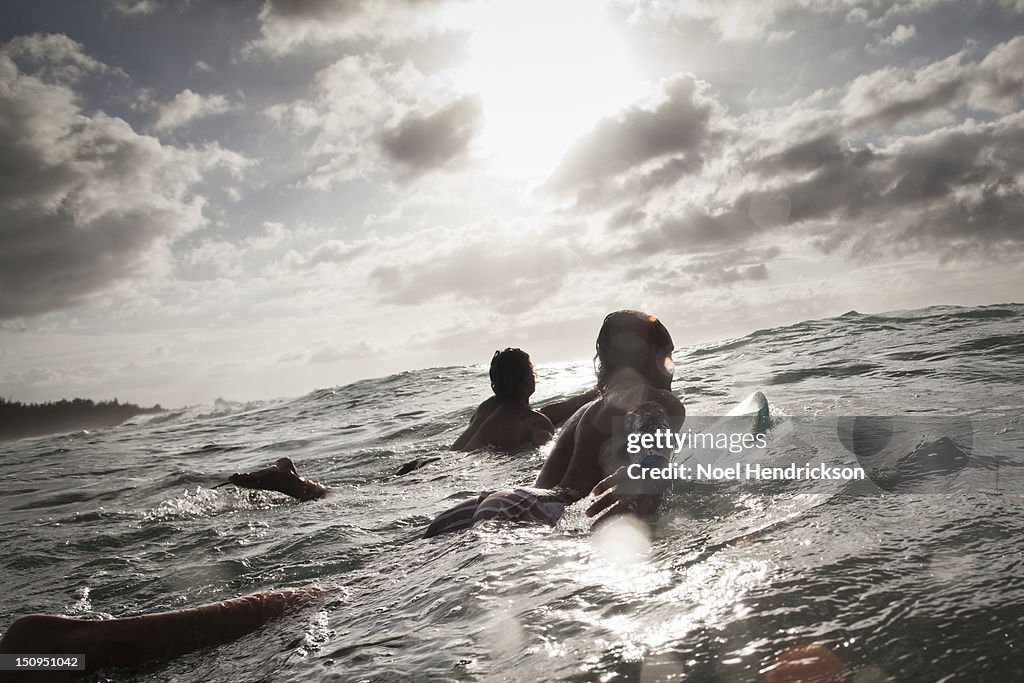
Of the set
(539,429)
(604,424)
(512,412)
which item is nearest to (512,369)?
(512,412)

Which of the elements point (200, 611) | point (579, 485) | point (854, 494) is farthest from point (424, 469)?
point (854, 494)

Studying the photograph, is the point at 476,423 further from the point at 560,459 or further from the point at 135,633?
the point at 135,633

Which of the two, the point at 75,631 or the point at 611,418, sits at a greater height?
the point at 611,418

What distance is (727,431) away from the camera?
529 centimetres

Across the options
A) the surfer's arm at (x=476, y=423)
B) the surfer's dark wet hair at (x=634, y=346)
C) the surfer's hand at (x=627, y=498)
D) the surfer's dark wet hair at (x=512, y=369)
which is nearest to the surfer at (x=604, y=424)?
the surfer's dark wet hair at (x=634, y=346)

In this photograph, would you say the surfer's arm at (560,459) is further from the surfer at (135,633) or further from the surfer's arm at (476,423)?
the surfer's arm at (476,423)

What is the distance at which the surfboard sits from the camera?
4.60 m

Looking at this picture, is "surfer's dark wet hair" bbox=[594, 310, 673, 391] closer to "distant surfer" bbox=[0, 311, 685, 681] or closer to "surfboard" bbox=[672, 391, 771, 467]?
"distant surfer" bbox=[0, 311, 685, 681]

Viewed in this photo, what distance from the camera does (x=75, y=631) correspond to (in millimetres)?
2680

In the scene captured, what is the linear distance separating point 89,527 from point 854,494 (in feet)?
20.1

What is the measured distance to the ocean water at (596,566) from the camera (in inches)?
79.7

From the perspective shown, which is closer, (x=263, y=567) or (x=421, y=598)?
(x=421, y=598)

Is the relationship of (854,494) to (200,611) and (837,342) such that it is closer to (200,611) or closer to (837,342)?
(200,611)

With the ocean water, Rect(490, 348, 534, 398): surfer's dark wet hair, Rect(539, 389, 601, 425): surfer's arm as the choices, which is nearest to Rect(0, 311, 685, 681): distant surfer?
the ocean water
